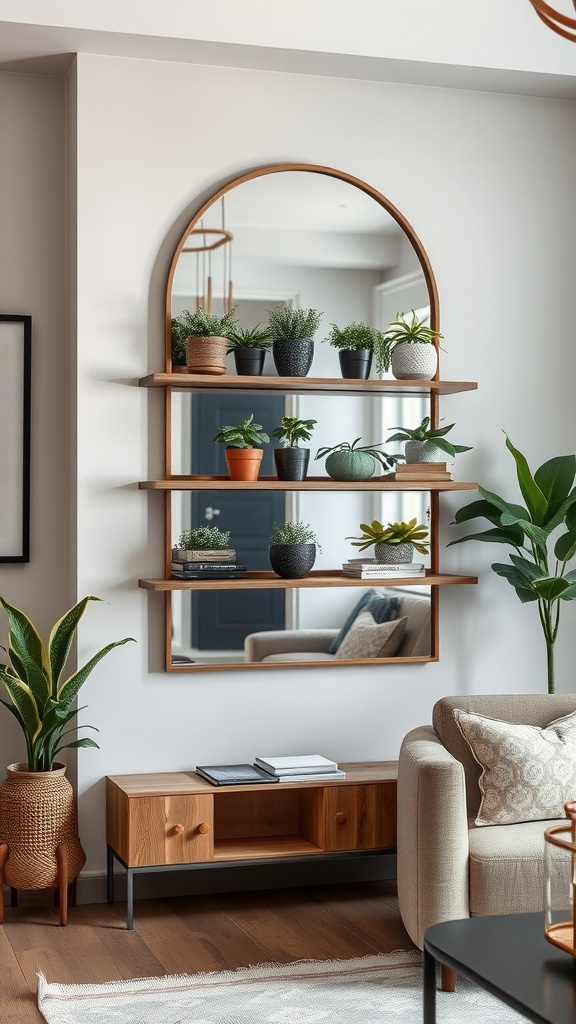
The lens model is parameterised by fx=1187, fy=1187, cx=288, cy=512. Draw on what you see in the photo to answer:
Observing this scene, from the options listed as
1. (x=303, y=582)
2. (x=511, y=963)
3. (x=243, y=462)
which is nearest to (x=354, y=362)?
(x=243, y=462)

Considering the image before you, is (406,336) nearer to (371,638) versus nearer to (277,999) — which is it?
(371,638)

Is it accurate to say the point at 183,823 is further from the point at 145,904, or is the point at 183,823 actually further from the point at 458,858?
the point at 458,858

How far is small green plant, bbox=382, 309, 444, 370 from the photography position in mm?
4016

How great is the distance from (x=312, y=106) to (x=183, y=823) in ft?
7.86

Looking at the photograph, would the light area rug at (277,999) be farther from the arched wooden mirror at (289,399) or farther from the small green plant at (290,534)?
→ the small green plant at (290,534)

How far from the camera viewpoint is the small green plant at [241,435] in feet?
12.6

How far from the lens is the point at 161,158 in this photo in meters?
3.89

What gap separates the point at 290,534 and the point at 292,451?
0.90 ft

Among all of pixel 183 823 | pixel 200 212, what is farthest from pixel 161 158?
pixel 183 823

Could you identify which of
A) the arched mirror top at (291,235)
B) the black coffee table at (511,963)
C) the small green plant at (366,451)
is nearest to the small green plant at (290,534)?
the small green plant at (366,451)

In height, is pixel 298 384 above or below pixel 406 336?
below

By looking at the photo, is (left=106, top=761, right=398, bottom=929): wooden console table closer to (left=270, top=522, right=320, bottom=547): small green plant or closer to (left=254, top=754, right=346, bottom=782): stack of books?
(left=254, top=754, right=346, bottom=782): stack of books

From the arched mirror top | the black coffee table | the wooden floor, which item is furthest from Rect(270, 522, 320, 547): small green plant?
the black coffee table

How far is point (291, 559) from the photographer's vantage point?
388 centimetres
